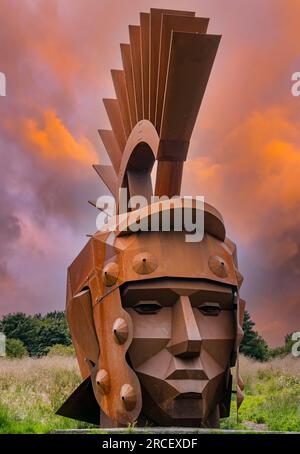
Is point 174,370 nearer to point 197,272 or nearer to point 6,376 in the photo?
Answer: point 197,272

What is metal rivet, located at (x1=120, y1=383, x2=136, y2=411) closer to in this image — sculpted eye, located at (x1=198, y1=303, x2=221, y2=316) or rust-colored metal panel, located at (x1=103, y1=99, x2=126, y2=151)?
sculpted eye, located at (x1=198, y1=303, x2=221, y2=316)

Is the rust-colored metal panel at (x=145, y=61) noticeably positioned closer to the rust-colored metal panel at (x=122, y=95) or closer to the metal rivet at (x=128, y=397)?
the rust-colored metal panel at (x=122, y=95)

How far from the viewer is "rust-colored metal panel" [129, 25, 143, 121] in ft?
41.9

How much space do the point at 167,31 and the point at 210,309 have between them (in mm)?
5384

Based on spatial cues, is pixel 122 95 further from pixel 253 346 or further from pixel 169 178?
pixel 253 346

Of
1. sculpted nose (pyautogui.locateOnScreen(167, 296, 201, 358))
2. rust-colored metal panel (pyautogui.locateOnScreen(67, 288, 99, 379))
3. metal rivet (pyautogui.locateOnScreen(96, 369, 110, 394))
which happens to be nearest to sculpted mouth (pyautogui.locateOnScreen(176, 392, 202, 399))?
sculpted nose (pyautogui.locateOnScreen(167, 296, 201, 358))

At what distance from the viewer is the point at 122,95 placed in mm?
14180

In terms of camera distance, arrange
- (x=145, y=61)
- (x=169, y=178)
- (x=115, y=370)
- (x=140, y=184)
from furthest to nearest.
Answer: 1. (x=140, y=184)
2. (x=145, y=61)
3. (x=169, y=178)
4. (x=115, y=370)

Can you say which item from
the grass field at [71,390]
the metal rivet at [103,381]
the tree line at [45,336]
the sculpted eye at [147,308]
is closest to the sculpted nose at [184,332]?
the sculpted eye at [147,308]

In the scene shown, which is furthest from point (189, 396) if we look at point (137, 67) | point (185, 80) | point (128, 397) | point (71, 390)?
point (137, 67)

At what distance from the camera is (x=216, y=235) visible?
10461mm

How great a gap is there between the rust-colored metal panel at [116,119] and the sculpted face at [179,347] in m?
5.77

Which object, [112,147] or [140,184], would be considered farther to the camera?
[112,147]
